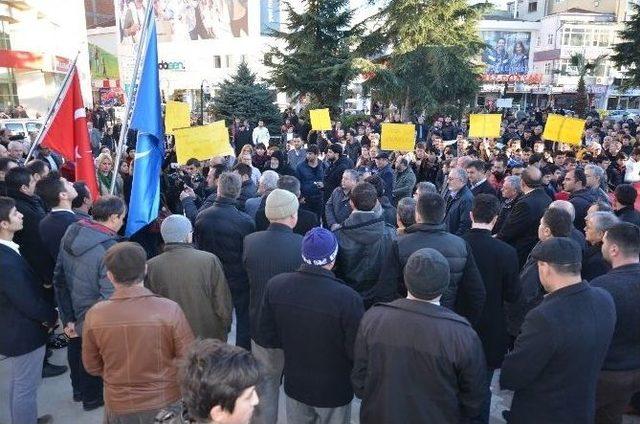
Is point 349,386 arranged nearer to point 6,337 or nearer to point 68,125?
point 6,337

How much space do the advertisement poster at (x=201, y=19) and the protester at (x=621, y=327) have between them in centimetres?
5201

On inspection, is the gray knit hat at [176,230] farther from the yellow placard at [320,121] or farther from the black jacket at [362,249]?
the yellow placard at [320,121]

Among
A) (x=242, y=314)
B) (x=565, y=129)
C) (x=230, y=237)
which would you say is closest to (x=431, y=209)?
(x=230, y=237)

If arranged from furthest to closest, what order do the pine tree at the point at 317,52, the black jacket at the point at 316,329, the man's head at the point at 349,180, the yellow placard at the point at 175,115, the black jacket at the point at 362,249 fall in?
the pine tree at the point at 317,52 → the yellow placard at the point at 175,115 → the man's head at the point at 349,180 → the black jacket at the point at 362,249 → the black jacket at the point at 316,329

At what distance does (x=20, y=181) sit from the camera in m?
4.96

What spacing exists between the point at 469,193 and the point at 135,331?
440 cm

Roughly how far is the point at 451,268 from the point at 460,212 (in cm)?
256

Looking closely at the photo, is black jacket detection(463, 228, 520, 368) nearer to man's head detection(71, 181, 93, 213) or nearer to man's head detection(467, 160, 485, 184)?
man's head detection(467, 160, 485, 184)

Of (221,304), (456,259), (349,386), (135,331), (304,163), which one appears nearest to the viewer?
(135,331)

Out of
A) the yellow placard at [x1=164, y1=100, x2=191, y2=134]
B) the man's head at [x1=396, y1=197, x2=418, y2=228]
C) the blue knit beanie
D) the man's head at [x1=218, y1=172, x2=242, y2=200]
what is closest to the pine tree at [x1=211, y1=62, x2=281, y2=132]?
the yellow placard at [x1=164, y1=100, x2=191, y2=134]

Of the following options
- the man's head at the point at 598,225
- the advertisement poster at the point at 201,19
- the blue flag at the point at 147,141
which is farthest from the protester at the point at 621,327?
the advertisement poster at the point at 201,19

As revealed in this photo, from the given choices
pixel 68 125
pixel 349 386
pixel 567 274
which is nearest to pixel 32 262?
pixel 68 125

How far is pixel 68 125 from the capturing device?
595 cm

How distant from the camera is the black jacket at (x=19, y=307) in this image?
3680 mm
